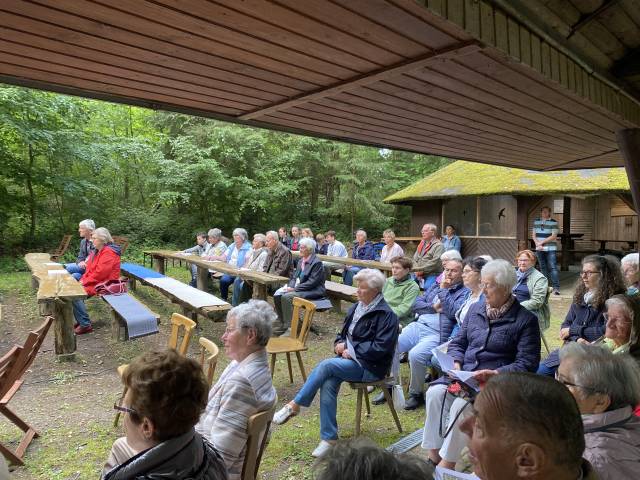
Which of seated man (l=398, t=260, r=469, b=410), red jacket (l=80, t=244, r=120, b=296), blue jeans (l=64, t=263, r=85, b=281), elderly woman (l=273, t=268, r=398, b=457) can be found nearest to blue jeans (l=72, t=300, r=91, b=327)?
red jacket (l=80, t=244, r=120, b=296)

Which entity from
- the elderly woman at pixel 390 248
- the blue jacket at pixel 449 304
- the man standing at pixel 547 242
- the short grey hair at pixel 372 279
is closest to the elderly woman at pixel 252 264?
the elderly woman at pixel 390 248

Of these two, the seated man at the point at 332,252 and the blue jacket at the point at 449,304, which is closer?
A: the blue jacket at the point at 449,304

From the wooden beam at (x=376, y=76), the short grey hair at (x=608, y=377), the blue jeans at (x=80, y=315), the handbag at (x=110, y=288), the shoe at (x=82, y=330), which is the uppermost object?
the wooden beam at (x=376, y=76)

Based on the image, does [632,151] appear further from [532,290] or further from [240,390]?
[240,390]

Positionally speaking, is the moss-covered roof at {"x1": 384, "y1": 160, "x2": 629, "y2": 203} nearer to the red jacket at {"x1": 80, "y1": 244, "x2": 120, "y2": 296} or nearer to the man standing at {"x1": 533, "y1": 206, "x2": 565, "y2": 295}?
the man standing at {"x1": 533, "y1": 206, "x2": 565, "y2": 295}

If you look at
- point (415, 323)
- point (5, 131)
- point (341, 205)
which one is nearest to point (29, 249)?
point (5, 131)

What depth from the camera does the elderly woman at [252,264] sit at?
7703 mm

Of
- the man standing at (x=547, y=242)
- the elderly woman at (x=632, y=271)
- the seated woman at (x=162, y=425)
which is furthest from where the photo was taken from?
the man standing at (x=547, y=242)

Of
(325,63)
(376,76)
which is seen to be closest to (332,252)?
(376,76)

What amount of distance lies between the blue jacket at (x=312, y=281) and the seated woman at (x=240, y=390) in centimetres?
360

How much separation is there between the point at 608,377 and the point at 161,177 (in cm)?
1682

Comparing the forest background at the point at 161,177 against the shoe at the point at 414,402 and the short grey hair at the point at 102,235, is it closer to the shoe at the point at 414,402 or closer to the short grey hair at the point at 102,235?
the short grey hair at the point at 102,235

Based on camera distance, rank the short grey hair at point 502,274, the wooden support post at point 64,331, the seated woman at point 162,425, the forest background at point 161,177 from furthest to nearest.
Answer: the forest background at point 161,177 < the wooden support post at point 64,331 < the short grey hair at point 502,274 < the seated woman at point 162,425

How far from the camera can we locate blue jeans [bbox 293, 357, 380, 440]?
325 centimetres
